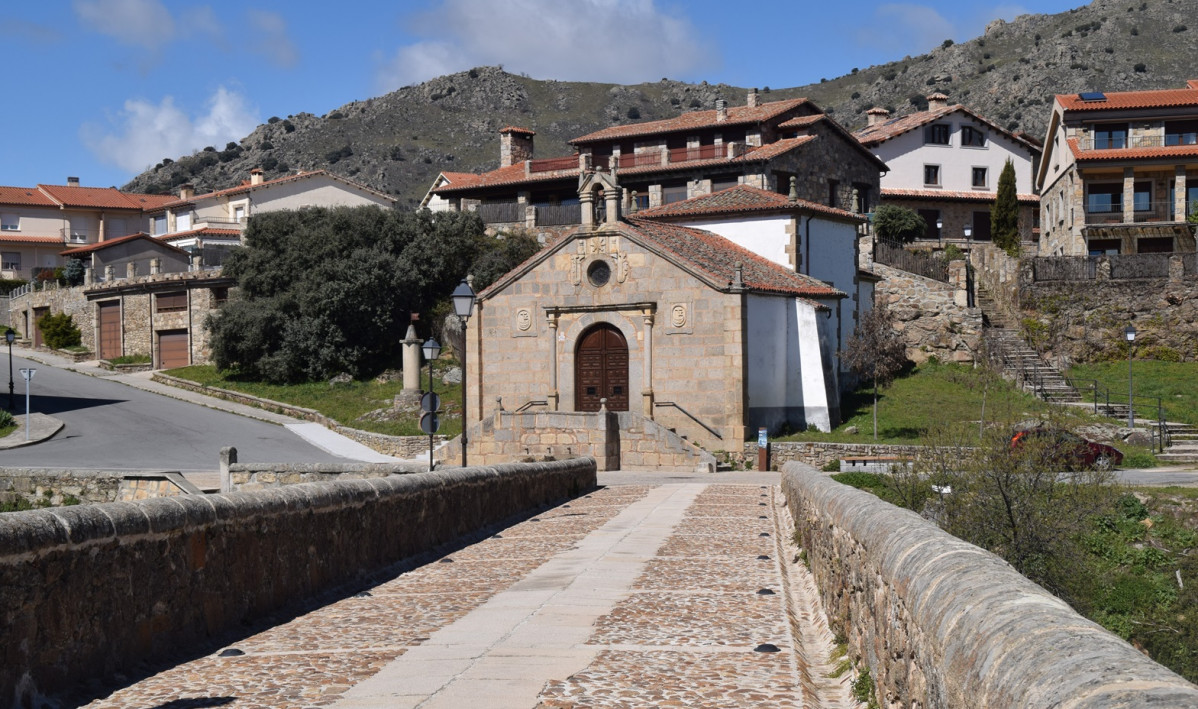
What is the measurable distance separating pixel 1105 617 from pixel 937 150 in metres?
51.5

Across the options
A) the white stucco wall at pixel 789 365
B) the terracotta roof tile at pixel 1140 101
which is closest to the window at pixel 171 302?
the white stucco wall at pixel 789 365

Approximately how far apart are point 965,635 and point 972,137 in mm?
70685

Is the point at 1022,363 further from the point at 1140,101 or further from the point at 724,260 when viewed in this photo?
the point at 1140,101

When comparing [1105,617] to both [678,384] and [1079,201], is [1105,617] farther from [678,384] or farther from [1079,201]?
[1079,201]

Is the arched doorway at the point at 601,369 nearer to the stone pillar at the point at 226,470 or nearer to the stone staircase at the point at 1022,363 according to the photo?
the stone staircase at the point at 1022,363

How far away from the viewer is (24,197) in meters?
82.8

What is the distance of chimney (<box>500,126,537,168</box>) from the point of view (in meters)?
72.4

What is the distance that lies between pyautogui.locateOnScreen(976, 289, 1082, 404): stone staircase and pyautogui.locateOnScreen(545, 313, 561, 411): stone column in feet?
53.6

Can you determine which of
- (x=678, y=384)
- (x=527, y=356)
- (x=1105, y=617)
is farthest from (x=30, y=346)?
(x=1105, y=617)

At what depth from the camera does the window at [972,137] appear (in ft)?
229

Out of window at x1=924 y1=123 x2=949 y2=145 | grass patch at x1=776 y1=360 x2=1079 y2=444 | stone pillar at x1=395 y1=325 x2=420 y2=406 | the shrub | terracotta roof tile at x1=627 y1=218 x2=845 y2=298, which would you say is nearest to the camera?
grass patch at x1=776 y1=360 x2=1079 y2=444

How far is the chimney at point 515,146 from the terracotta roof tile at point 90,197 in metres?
29.8

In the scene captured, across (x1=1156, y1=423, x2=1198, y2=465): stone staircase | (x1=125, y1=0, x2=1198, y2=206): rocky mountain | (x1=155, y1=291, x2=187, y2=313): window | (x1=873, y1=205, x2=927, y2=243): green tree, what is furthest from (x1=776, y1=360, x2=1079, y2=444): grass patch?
(x1=125, y1=0, x2=1198, y2=206): rocky mountain

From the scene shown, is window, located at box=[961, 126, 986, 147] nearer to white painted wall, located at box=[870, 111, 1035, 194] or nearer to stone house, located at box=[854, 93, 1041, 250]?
stone house, located at box=[854, 93, 1041, 250]
